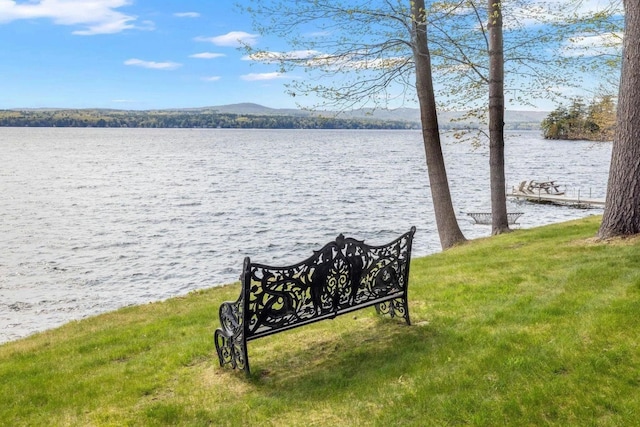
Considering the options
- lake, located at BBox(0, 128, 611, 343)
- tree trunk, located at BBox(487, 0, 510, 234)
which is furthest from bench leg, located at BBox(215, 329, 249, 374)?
tree trunk, located at BBox(487, 0, 510, 234)

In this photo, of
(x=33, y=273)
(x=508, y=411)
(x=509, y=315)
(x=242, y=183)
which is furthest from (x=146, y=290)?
(x=242, y=183)

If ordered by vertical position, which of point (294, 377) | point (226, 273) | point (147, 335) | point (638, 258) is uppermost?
point (638, 258)

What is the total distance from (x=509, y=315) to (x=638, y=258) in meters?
3.10

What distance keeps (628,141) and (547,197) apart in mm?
28654

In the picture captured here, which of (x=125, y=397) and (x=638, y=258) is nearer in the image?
(x=125, y=397)

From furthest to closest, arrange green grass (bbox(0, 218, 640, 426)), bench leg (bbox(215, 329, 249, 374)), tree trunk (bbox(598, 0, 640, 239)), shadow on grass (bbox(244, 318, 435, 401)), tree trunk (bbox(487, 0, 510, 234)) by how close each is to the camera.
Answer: tree trunk (bbox(487, 0, 510, 234))
tree trunk (bbox(598, 0, 640, 239))
bench leg (bbox(215, 329, 249, 374))
shadow on grass (bbox(244, 318, 435, 401))
green grass (bbox(0, 218, 640, 426))

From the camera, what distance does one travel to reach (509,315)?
20.8 ft

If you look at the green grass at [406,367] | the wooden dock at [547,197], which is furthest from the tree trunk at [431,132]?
the wooden dock at [547,197]

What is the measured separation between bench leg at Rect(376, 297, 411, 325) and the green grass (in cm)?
13

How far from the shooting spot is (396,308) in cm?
693

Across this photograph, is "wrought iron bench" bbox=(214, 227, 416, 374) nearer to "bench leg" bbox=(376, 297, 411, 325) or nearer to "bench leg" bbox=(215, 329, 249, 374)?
"bench leg" bbox=(215, 329, 249, 374)

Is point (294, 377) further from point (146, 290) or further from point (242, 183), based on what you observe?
point (242, 183)

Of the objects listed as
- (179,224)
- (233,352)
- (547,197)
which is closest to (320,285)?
(233,352)

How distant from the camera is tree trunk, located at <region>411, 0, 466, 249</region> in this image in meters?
12.9
